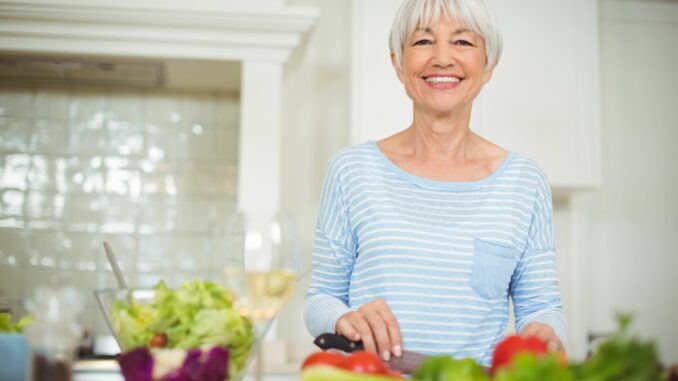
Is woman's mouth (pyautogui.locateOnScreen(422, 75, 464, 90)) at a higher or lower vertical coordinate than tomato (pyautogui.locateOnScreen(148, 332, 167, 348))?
higher

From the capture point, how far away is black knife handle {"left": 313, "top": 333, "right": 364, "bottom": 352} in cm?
96

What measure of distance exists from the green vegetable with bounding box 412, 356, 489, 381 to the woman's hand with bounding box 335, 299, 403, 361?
286mm

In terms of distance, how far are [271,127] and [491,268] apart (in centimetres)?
154

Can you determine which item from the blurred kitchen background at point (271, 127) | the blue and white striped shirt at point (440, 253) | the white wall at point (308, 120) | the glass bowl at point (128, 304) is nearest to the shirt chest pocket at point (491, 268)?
the blue and white striped shirt at point (440, 253)

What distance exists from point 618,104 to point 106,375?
2618 millimetres

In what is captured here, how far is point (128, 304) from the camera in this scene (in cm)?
80

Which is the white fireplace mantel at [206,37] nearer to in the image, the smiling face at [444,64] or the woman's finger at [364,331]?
the smiling face at [444,64]

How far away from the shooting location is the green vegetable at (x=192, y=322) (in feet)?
2.43

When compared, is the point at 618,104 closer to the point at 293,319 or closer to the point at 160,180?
the point at 293,319

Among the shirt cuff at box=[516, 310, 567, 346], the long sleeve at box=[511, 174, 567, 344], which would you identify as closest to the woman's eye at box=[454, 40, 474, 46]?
the long sleeve at box=[511, 174, 567, 344]

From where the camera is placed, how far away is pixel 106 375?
3.16 feet

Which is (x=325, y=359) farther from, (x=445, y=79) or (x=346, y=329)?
(x=445, y=79)

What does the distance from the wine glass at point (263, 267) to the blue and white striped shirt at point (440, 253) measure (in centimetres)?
33

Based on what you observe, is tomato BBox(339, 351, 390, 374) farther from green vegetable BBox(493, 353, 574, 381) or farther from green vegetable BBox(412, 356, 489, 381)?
green vegetable BBox(493, 353, 574, 381)
